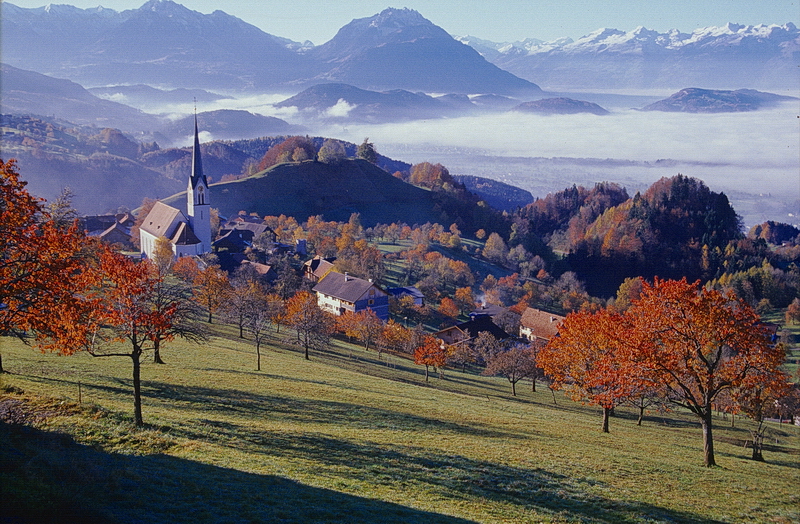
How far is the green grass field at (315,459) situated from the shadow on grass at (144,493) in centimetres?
5

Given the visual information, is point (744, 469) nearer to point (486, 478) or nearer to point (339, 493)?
point (486, 478)

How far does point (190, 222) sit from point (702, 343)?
306ft

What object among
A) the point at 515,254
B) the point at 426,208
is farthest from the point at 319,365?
the point at 426,208

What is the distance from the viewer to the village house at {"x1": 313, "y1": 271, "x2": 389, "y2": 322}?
81.4 metres

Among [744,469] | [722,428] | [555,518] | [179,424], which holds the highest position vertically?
[179,424]

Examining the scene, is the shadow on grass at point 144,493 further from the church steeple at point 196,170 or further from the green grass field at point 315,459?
the church steeple at point 196,170

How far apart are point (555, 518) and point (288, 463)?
8161 mm

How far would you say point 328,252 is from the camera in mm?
117938

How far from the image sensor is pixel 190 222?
339ft

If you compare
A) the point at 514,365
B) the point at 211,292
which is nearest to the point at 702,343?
the point at 514,365

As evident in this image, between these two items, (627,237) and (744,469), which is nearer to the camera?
(744,469)

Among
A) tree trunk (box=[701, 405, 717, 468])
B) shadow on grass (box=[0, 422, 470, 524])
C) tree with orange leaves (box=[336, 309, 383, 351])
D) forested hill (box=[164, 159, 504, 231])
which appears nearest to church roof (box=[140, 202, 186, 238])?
tree with orange leaves (box=[336, 309, 383, 351])

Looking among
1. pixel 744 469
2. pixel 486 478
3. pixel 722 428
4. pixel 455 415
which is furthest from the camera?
pixel 722 428

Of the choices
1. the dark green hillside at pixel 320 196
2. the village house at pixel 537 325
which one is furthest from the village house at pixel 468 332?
the dark green hillside at pixel 320 196
